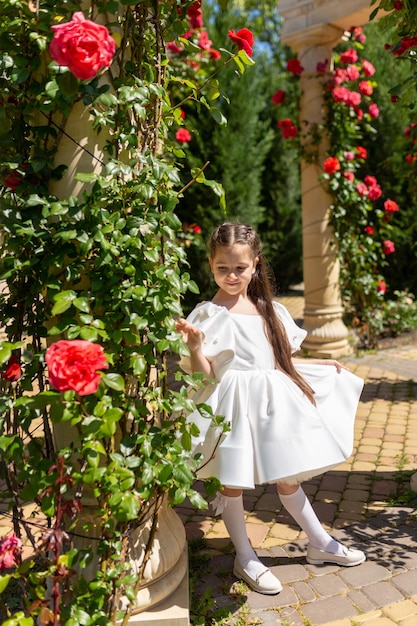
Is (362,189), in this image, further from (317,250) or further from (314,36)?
(314,36)

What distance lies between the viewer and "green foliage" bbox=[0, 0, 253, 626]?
1.76 meters

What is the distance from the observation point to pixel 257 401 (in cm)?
253

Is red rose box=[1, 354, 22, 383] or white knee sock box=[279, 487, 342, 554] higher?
red rose box=[1, 354, 22, 383]

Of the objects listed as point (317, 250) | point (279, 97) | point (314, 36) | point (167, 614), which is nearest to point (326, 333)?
A: point (317, 250)

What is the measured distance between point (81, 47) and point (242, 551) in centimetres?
204

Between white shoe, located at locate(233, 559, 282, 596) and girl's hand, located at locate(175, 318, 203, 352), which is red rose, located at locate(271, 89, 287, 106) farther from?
white shoe, located at locate(233, 559, 282, 596)

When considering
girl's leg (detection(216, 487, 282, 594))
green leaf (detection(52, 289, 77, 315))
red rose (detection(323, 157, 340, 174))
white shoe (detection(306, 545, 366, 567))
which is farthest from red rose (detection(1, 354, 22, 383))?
red rose (detection(323, 157, 340, 174))

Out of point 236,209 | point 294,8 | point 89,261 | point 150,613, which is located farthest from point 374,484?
point 236,209

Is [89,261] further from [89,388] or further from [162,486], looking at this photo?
[162,486]

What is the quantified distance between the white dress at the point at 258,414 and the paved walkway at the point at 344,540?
49 cm

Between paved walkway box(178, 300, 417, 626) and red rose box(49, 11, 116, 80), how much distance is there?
2.01 meters

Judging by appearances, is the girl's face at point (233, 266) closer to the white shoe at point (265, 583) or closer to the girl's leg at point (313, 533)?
the girl's leg at point (313, 533)

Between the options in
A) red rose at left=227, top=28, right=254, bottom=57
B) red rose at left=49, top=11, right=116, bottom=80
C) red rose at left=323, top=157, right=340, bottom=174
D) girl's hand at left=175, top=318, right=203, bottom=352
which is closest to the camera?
red rose at left=49, top=11, right=116, bottom=80

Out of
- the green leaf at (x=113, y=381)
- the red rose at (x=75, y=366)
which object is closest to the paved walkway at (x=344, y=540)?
the green leaf at (x=113, y=381)
